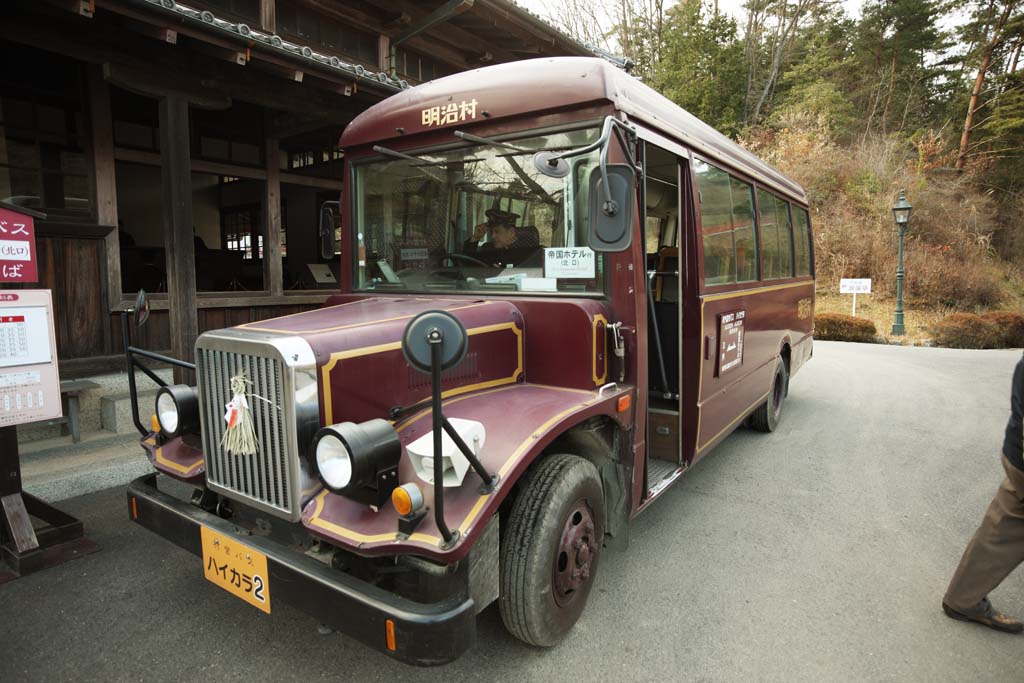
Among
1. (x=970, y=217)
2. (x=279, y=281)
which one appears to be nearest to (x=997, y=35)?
(x=970, y=217)

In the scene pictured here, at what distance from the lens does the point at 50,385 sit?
3363 millimetres

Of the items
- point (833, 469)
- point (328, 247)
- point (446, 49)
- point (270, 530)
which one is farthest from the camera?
point (446, 49)

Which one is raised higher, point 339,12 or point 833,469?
point 339,12

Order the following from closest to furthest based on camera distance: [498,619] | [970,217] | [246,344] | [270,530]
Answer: [246,344] < [270,530] < [498,619] < [970,217]

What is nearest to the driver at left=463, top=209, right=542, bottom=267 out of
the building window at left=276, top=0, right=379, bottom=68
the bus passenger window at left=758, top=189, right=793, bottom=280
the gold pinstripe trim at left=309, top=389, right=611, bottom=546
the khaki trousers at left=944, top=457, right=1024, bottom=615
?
the gold pinstripe trim at left=309, top=389, right=611, bottom=546

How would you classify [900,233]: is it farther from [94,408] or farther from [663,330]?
[94,408]

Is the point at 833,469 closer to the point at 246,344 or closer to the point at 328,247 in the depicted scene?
the point at 328,247

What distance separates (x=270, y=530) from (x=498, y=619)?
113 cm

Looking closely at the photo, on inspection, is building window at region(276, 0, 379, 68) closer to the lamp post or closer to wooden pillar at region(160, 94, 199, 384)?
wooden pillar at region(160, 94, 199, 384)

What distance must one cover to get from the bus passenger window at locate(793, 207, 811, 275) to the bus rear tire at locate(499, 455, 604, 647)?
496cm

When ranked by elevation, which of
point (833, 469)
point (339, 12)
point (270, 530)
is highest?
point (339, 12)

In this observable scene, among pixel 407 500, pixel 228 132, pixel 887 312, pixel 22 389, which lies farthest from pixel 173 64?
pixel 887 312

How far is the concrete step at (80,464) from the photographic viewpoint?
4.05 metres

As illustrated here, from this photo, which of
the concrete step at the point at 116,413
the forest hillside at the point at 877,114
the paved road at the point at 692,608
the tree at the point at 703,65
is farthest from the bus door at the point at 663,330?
the tree at the point at 703,65
